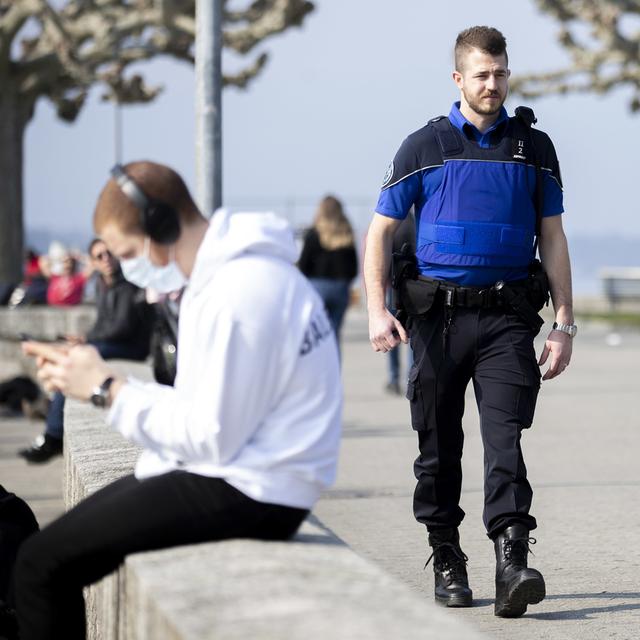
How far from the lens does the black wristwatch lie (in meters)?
3.65

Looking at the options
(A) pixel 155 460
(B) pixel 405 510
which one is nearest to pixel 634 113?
(B) pixel 405 510

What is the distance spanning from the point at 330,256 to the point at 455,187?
345 inches

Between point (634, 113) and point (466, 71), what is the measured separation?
2427 cm

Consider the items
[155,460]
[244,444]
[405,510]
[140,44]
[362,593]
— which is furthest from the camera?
[140,44]

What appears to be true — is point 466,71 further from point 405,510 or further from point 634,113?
point 634,113

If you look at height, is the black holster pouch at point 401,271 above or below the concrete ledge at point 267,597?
above

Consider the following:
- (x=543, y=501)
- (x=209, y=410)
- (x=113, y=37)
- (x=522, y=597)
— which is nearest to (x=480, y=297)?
(x=522, y=597)

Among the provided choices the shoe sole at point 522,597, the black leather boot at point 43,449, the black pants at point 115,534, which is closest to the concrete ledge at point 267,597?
the black pants at point 115,534

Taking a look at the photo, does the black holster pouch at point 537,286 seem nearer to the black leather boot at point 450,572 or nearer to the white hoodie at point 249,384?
the black leather boot at point 450,572

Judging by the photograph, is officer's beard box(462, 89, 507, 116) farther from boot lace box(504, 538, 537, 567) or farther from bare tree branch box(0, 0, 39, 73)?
bare tree branch box(0, 0, 39, 73)

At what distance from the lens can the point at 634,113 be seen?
95.4 ft

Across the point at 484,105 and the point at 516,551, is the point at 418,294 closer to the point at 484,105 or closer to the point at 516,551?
the point at 484,105

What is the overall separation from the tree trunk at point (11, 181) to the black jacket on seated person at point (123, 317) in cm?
1273

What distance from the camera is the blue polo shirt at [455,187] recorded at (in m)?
5.46
